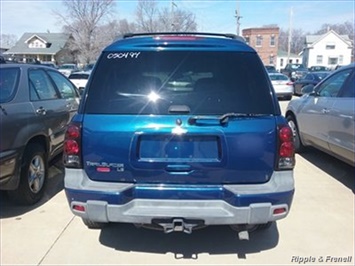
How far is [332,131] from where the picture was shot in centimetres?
550

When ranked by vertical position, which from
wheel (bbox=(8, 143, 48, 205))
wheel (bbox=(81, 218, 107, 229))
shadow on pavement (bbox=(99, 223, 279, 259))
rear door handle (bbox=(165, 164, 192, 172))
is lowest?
shadow on pavement (bbox=(99, 223, 279, 259))

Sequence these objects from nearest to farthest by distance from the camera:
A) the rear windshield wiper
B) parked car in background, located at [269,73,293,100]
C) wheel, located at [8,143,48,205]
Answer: the rear windshield wiper < wheel, located at [8,143,48,205] < parked car in background, located at [269,73,293,100]

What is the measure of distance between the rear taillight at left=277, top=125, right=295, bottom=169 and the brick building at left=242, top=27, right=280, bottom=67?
6833cm

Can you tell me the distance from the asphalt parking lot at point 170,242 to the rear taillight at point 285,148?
0.99 metres

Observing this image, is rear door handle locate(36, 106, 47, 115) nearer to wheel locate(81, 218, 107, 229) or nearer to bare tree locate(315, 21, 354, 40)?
wheel locate(81, 218, 107, 229)

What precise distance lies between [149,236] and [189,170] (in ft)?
4.12

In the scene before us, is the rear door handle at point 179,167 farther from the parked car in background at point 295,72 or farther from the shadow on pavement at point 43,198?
the parked car in background at point 295,72

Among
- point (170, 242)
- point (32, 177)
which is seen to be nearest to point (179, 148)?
point (170, 242)

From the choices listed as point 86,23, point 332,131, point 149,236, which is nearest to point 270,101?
point 149,236

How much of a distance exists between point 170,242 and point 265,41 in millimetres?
69495

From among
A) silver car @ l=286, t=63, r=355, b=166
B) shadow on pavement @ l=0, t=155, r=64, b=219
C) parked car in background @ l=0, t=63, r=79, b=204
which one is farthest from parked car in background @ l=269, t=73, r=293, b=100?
parked car in background @ l=0, t=63, r=79, b=204

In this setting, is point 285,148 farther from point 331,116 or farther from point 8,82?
point 8,82

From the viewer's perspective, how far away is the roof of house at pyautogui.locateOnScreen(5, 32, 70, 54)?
62.1m

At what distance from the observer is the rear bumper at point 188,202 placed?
2857 millimetres
